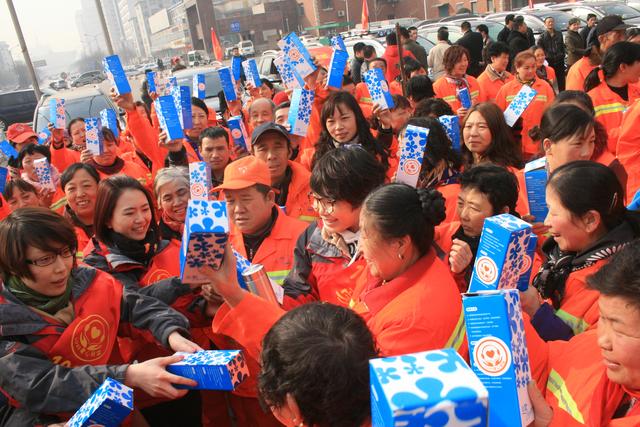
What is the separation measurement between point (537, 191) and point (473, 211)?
0.98 feet

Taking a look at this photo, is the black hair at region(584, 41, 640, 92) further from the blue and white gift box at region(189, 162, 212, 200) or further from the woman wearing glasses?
the woman wearing glasses

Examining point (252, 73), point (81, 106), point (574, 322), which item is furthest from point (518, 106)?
point (81, 106)

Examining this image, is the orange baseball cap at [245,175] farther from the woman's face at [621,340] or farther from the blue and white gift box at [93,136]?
the blue and white gift box at [93,136]

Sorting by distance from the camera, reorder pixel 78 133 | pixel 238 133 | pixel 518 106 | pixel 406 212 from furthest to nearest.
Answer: pixel 78 133 < pixel 238 133 < pixel 518 106 < pixel 406 212

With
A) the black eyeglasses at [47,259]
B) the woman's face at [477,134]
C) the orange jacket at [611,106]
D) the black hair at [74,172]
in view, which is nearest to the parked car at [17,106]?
the black hair at [74,172]

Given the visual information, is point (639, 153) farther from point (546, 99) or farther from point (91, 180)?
point (91, 180)

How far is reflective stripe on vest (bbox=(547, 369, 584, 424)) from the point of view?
143 centimetres

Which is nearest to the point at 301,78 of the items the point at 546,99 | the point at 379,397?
the point at 546,99

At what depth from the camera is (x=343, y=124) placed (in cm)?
373

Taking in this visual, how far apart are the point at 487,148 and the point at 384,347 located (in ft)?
7.34

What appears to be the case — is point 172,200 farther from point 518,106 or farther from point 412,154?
point 518,106

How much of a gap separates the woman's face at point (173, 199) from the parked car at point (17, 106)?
16.8 m

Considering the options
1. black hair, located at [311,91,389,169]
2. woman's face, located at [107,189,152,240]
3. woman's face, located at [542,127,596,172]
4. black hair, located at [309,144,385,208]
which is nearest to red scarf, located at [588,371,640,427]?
black hair, located at [309,144,385,208]

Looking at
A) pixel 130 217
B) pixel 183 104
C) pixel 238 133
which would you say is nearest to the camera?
pixel 130 217
